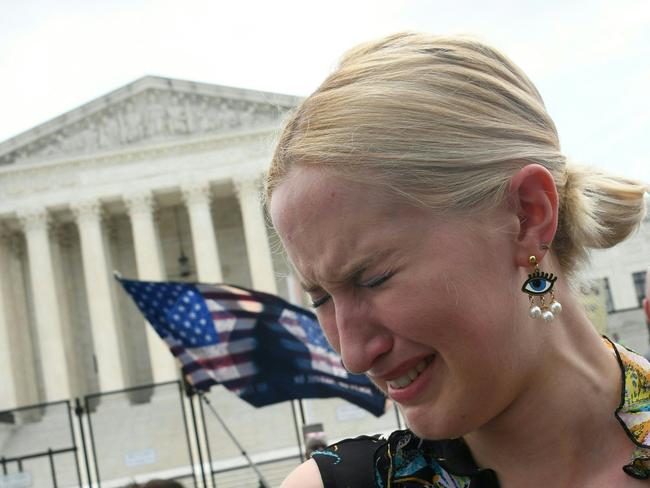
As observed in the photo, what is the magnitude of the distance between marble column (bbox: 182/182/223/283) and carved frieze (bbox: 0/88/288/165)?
3087 mm

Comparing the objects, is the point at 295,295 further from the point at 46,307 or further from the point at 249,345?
the point at 46,307

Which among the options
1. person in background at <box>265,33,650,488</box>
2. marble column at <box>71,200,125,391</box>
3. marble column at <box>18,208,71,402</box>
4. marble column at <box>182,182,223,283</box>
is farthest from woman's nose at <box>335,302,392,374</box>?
marble column at <box>18,208,71,402</box>

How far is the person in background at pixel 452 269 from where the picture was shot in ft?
Result: 5.12

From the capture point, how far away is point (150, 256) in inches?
1731

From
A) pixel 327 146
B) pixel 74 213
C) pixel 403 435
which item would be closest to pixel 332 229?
pixel 327 146

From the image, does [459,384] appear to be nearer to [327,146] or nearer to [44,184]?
[327,146]

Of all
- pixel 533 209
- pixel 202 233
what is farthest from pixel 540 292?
pixel 202 233

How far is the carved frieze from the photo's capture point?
4538cm

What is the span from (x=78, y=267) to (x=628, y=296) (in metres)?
29.7

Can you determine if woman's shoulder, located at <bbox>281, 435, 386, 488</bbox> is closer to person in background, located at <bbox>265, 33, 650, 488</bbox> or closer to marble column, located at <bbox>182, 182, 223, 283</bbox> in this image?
person in background, located at <bbox>265, 33, 650, 488</bbox>

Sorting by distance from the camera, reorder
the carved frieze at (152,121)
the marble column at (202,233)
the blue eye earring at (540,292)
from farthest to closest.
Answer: the carved frieze at (152,121) < the marble column at (202,233) < the blue eye earring at (540,292)

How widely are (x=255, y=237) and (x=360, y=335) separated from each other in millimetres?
42986

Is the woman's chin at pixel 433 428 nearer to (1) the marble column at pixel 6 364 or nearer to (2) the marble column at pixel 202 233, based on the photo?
(2) the marble column at pixel 202 233

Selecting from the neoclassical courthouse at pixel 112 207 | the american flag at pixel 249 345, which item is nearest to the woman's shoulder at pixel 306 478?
the american flag at pixel 249 345
